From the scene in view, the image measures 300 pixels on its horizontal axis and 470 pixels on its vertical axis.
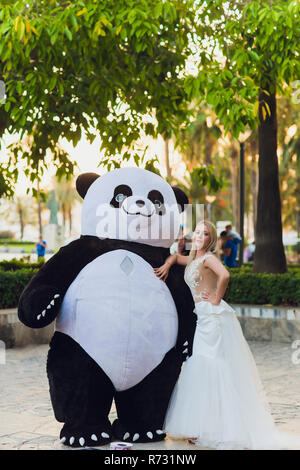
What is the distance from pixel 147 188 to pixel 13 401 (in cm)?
284

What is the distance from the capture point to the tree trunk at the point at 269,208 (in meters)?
12.0

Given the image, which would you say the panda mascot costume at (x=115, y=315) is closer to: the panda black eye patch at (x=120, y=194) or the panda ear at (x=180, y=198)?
the panda black eye patch at (x=120, y=194)

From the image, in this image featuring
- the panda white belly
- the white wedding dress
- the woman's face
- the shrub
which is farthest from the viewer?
the shrub

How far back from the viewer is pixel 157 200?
4938mm

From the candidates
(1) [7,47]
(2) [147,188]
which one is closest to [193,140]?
(1) [7,47]

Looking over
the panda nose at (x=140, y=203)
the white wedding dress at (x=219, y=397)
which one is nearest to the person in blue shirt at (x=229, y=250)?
the white wedding dress at (x=219, y=397)

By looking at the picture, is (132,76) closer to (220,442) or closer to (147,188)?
(147,188)

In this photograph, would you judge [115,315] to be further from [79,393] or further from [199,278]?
[199,278]

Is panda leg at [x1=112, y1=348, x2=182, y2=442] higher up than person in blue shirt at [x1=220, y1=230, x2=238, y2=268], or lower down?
lower down

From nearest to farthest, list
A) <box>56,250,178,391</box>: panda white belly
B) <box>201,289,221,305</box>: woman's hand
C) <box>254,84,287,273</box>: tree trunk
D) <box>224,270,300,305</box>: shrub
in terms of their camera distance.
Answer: <box>56,250,178,391</box>: panda white belly < <box>201,289,221,305</box>: woman's hand < <box>224,270,300,305</box>: shrub < <box>254,84,287,273</box>: tree trunk

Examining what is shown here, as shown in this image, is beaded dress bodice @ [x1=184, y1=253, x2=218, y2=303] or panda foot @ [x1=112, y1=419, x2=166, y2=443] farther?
beaded dress bodice @ [x1=184, y1=253, x2=218, y2=303]

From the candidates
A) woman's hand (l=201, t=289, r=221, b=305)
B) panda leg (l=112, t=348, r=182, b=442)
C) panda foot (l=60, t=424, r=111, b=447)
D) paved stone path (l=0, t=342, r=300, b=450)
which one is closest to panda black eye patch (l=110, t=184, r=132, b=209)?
woman's hand (l=201, t=289, r=221, b=305)

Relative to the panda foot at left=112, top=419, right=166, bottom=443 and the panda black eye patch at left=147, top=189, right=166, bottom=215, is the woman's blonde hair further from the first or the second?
the panda foot at left=112, top=419, right=166, bottom=443

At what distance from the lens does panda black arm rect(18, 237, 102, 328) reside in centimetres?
468
